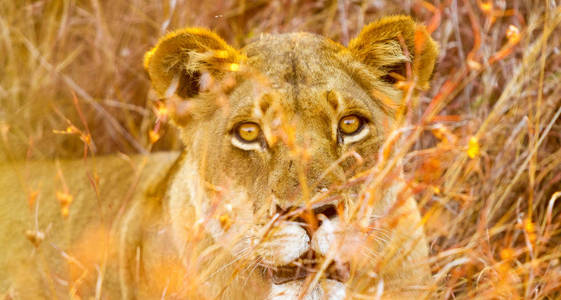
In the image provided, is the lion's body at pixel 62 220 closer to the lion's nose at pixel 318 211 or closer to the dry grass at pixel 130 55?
the dry grass at pixel 130 55

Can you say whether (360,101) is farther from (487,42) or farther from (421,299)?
(487,42)

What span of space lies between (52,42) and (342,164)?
354 cm

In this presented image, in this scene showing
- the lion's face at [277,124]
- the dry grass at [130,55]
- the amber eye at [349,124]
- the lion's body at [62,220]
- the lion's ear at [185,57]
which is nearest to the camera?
the lion's face at [277,124]

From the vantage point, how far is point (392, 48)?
3.34m

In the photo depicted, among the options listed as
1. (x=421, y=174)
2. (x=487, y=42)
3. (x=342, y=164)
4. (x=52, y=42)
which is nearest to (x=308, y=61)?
(x=342, y=164)

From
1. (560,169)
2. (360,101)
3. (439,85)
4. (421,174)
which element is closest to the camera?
(421,174)

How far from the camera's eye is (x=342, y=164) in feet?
9.75

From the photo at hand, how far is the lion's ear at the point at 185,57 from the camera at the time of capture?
3213mm

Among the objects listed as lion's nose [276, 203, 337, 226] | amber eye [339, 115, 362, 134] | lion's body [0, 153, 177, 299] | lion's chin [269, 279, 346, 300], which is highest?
amber eye [339, 115, 362, 134]

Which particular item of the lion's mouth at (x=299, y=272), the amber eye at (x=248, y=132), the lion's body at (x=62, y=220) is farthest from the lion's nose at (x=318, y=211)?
the lion's body at (x=62, y=220)

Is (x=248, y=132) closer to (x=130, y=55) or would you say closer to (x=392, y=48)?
(x=392, y=48)

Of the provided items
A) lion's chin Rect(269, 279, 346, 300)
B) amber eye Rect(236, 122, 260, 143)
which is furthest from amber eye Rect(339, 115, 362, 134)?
lion's chin Rect(269, 279, 346, 300)

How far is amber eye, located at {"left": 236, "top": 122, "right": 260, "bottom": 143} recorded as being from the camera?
313 cm

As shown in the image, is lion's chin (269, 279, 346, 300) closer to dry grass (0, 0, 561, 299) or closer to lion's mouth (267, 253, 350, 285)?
lion's mouth (267, 253, 350, 285)
